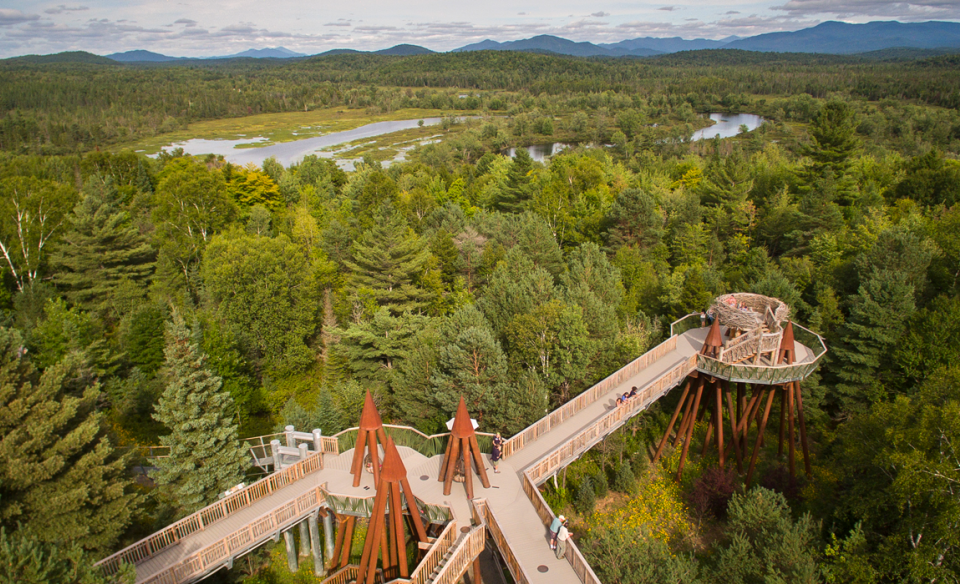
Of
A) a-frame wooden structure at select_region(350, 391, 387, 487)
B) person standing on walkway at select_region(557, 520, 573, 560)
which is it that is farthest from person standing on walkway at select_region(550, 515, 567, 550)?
a-frame wooden structure at select_region(350, 391, 387, 487)

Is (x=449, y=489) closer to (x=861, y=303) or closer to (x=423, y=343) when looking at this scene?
(x=423, y=343)

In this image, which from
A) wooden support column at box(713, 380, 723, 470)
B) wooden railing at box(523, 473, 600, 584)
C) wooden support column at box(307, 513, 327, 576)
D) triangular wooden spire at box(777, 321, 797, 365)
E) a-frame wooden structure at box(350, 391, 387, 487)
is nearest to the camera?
wooden railing at box(523, 473, 600, 584)

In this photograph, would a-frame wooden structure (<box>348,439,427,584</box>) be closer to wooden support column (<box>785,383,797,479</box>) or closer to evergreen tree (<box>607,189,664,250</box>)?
wooden support column (<box>785,383,797,479</box>)

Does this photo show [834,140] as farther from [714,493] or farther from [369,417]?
[369,417]

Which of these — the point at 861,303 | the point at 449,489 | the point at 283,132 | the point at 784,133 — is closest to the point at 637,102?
the point at 784,133

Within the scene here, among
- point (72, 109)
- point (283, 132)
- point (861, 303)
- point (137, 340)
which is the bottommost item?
point (137, 340)
